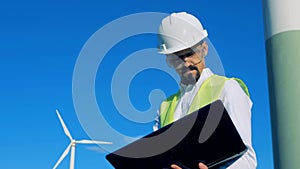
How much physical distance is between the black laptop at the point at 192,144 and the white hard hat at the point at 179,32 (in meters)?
1.23

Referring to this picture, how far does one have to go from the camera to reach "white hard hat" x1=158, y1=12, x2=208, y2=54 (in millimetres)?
4852

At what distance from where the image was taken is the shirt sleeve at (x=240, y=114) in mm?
3955

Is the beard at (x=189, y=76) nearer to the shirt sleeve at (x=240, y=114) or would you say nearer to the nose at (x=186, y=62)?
the nose at (x=186, y=62)

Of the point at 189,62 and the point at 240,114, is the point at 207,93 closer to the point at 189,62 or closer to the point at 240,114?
the point at 189,62

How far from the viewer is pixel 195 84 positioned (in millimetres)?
4746

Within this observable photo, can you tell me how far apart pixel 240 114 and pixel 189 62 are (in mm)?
837

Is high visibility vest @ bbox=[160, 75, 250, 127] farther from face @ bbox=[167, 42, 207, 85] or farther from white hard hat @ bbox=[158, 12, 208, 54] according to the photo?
white hard hat @ bbox=[158, 12, 208, 54]

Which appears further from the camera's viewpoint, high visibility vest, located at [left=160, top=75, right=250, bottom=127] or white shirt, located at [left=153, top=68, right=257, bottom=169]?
high visibility vest, located at [left=160, top=75, right=250, bottom=127]

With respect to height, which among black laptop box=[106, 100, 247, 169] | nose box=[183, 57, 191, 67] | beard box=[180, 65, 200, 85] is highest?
nose box=[183, 57, 191, 67]

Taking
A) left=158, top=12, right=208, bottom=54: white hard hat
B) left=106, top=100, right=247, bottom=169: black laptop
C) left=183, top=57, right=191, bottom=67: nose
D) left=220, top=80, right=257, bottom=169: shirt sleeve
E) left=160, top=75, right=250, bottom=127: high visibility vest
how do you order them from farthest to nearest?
left=158, top=12, right=208, bottom=54: white hard hat < left=183, top=57, right=191, bottom=67: nose < left=160, top=75, right=250, bottom=127: high visibility vest < left=220, top=80, right=257, bottom=169: shirt sleeve < left=106, top=100, right=247, bottom=169: black laptop

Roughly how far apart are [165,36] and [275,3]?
122cm

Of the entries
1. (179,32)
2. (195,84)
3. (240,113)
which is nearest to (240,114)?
(240,113)

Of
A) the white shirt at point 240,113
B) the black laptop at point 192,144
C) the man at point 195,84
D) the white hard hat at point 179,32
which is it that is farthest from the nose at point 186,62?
the black laptop at point 192,144

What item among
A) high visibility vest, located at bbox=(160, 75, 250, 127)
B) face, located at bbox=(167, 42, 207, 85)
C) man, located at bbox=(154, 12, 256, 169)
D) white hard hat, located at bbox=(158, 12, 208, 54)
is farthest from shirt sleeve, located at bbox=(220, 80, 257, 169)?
white hard hat, located at bbox=(158, 12, 208, 54)
